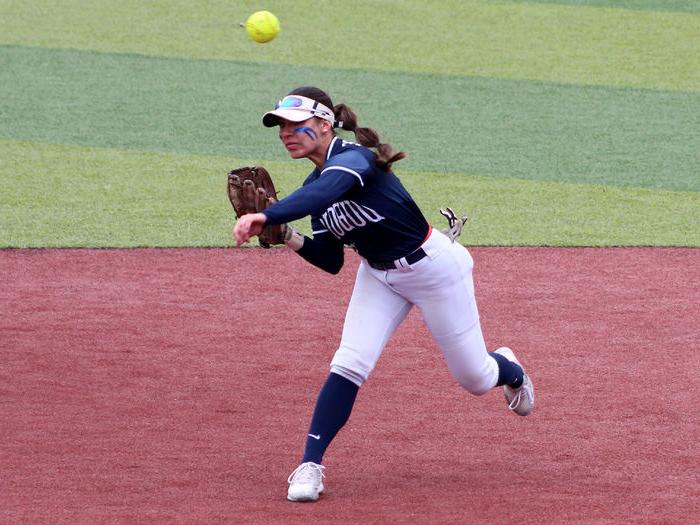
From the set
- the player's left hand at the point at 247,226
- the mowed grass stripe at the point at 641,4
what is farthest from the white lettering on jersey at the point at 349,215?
the mowed grass stripe at the point at 641,4

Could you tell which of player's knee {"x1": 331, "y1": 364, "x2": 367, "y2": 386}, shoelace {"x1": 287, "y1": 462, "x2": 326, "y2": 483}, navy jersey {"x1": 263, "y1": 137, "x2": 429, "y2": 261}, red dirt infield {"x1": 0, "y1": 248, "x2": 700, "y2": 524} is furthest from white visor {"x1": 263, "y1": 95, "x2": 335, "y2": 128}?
red dirt infield {"x1": 0, "y1": 248, "x2": 700, "y2": 524}

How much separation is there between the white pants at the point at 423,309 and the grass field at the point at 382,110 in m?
4.42

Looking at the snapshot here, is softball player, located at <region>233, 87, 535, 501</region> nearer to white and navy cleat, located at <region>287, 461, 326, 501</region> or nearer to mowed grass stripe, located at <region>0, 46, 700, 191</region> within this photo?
white and navy cleat, located at <region>287, 461, 326, 501</region>

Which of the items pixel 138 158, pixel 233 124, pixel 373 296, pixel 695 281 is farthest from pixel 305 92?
pixel 233 124

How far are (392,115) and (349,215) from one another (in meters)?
8.55

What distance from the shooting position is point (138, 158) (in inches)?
478

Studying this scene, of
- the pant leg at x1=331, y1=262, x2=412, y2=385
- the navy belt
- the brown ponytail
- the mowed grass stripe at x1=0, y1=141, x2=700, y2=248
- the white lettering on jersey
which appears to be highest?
the brown ponytail

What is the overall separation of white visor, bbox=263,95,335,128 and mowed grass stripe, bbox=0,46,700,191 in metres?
6.57

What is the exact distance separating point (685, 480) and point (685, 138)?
812 cm

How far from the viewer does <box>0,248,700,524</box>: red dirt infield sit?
530cm

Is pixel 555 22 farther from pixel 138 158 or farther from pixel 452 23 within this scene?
pixel 138 158

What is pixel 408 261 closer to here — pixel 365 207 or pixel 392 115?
pixel 365 207

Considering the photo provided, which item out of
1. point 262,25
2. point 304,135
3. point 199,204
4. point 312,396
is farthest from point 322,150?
point 262,25

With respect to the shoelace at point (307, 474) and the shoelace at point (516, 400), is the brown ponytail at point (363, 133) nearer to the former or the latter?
the shoelace at point (307, 474)
